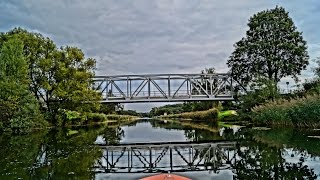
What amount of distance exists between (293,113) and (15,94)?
70.1 feet

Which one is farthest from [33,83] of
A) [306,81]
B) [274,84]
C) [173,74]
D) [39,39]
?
[306,81]

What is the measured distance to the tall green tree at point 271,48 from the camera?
3844 centimetres

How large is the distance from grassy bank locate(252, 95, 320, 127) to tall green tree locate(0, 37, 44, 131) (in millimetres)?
19577

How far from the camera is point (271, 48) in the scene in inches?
1534

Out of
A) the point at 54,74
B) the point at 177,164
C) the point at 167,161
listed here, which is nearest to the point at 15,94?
the point at 54,74

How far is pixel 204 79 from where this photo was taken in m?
52.0

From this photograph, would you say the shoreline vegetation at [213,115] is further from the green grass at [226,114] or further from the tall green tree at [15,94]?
the tall green tree at [15,94]

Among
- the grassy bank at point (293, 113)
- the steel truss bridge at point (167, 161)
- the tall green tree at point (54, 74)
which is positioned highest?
the tall green tree at point (54, 74)

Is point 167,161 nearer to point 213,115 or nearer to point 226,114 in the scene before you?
point 226,114

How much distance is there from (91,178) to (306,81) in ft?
101

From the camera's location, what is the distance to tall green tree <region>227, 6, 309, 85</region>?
3844 cm

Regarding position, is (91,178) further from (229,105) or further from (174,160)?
(229,105)

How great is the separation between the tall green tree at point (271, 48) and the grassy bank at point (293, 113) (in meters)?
8.52

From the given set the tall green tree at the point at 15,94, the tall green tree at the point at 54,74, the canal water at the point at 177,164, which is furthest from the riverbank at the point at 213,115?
the canal water at the point at 177,164
